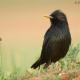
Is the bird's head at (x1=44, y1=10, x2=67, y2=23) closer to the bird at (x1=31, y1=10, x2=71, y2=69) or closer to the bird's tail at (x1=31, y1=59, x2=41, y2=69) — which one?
the bird at (x1=31, y1=10, x2=71, y2=69)

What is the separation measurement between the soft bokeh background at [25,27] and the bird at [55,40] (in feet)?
0.15

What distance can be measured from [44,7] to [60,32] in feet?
0.64

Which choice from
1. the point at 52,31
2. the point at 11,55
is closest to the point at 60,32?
the point at 52,31

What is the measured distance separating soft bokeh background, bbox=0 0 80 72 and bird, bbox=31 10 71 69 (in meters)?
0.04

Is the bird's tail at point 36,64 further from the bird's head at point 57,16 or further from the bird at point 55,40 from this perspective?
the bird's head at point 57,16

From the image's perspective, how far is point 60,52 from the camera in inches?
150

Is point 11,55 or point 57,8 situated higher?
point 57,8

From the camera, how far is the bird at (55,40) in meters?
3.80

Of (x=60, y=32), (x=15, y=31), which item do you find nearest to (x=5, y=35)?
(x=15, y=31)

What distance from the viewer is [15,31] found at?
3904 millimetres

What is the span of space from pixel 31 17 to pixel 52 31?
6.5 inches

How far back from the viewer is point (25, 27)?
3916 millimetres

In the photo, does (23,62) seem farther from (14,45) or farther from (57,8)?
(57,8)

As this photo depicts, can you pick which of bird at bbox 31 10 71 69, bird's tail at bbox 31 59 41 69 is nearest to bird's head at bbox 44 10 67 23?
bird at bbox 31 10 71 69
